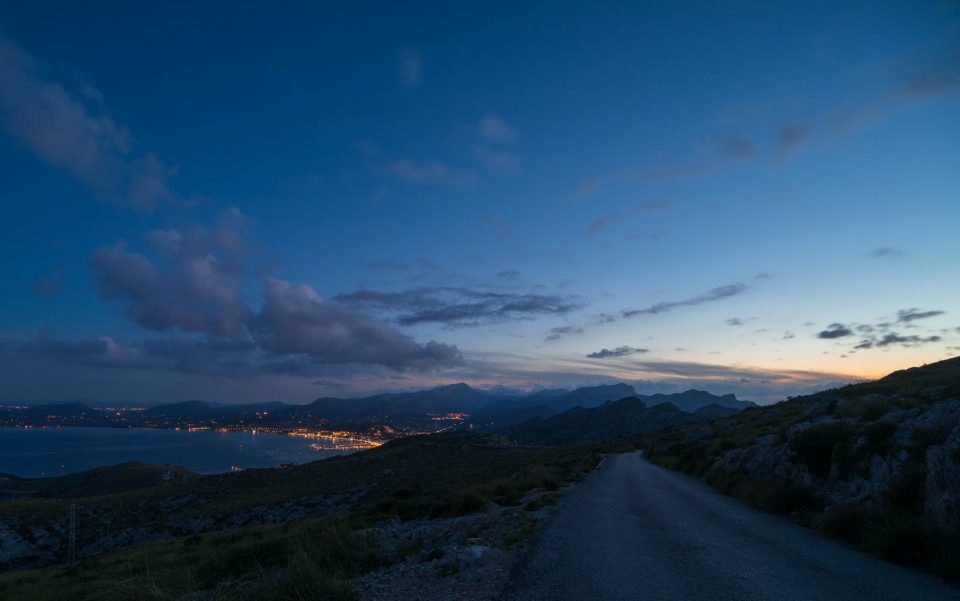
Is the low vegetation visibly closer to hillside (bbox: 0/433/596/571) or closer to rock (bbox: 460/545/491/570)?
rock (bbox: 460/545/491/570)

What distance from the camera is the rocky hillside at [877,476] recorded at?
9164mm

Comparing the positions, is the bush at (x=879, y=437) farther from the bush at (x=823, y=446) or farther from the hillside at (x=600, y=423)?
the hillside at (x=600, y=423)

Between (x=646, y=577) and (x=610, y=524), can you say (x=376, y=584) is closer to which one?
(x=646, y=577)

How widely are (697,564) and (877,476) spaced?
709 centimetres

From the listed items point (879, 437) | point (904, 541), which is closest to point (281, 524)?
point (904, 541)

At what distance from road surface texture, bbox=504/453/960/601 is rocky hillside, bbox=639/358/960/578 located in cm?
73

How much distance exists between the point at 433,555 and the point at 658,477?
18437 millimetres

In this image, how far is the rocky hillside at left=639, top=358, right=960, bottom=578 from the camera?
9.16 metres

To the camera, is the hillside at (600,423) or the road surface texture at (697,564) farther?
the hillside at (600,423)

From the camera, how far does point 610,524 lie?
12.6m

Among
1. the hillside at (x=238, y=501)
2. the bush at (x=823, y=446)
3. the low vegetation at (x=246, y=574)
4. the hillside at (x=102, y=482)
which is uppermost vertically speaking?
the bush at (x=823, y=446)

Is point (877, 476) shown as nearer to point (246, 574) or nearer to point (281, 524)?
point (246, 574)

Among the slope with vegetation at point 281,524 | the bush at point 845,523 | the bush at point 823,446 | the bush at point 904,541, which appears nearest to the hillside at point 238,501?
the slope with vegetation at point 281,524

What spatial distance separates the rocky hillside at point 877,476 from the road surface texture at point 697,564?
2.38 ft
